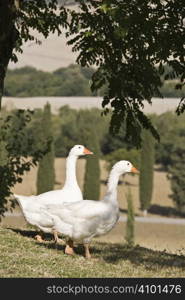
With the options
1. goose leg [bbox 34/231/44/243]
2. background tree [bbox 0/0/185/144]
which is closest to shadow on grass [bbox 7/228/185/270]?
goose leg [bbox 34/231/44/243]

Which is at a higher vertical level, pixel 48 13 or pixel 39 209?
pixel 48 13

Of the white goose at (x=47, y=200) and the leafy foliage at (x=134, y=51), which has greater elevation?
the leafy foliage at (x=134, y=51)

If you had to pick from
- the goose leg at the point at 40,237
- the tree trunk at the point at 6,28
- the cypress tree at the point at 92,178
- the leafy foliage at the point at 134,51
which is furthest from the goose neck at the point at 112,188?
the cypress tree at the point at 92,178

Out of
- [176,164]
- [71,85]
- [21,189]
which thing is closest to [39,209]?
[176,164]

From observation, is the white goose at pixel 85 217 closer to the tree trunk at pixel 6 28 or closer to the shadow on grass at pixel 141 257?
the shadow on grass at pixel 141 257

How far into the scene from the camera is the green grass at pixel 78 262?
1239 cm

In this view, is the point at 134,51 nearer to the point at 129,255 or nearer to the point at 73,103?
the point at 129,255

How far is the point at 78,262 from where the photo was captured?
13570mm

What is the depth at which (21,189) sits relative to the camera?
8338 cm

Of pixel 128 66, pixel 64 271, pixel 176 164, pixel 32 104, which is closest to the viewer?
pixel 64 271

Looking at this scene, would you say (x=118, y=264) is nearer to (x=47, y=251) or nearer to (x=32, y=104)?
(x=47, y=251)

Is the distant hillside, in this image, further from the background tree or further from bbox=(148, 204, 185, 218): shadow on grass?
the background tree

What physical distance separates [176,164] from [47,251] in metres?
61.0

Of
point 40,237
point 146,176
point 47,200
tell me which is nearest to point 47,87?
point 146,176
